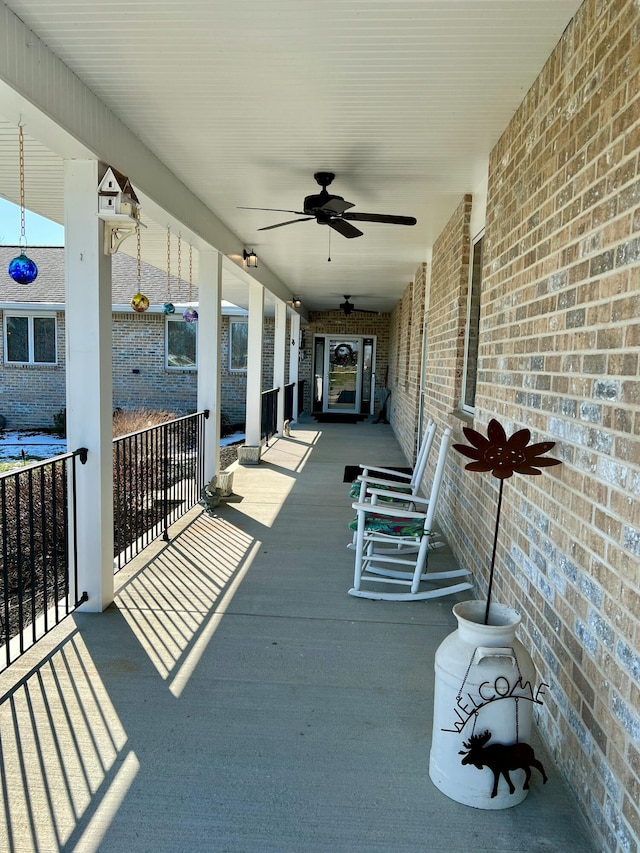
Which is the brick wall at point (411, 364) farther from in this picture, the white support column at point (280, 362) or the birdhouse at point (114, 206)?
the birdhouse at point (114, 206)

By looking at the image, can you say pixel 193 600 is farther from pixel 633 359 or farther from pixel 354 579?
pixel 633 359

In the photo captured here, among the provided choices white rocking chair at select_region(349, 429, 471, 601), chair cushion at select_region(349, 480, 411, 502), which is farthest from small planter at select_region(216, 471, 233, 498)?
white rocking chair at select_region(349, 429, 471, 601)

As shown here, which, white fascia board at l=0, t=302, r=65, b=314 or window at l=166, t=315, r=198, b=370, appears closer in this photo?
white fascia board at l=0, t=302, r=65, b=314

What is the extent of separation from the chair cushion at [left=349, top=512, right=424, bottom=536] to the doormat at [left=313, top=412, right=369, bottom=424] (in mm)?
9537

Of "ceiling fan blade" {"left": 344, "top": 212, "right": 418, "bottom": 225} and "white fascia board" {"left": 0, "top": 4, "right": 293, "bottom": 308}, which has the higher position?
"white fascia board" {"left": 0, "top": 4, "right": 293, "bottom": 308}

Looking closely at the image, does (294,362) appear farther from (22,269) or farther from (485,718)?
(485,718)

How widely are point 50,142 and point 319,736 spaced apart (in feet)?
9.67

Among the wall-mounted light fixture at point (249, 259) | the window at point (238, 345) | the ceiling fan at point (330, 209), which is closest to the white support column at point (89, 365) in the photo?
the ceiling fan at point (330, 209)

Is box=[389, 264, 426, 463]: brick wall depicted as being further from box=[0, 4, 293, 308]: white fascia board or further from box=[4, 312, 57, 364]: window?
box=[4, 312, 57, 364]: window

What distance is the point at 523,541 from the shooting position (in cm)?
271

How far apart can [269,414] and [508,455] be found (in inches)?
310

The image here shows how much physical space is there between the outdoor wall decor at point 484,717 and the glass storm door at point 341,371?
13599mm

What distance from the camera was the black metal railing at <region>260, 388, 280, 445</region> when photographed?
9477 mm

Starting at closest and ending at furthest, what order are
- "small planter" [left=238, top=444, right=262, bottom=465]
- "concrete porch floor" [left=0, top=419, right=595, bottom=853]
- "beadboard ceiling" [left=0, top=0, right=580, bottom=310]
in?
1. "concrete porch floor" [left=0, top=419, right=595, bottom=853]
2. "beadboard ceiling" [left=0, top=0, right=580, bottom=310]
3. "small planter" [left=238, top=444, right=262, bottom=465]
